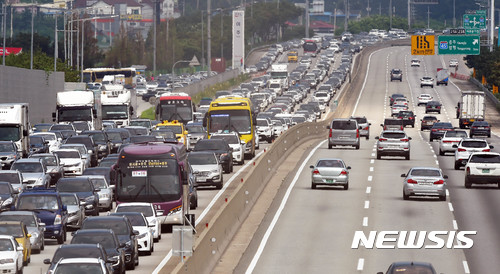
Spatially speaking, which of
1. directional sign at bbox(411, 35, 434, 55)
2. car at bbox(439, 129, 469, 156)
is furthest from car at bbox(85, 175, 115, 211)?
directional sign at bbox(411, 35, 434, 55)

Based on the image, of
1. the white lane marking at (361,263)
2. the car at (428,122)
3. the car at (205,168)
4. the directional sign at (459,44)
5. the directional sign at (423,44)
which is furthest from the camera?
the directional sign at (423,44)

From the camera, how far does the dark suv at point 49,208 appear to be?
3666cm

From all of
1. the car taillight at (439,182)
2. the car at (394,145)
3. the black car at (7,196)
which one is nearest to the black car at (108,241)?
the black car at (7,196)

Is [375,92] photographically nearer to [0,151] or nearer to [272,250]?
[0,151]

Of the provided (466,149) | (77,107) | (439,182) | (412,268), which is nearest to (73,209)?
(439,182)

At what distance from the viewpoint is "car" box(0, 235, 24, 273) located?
29.5 meters

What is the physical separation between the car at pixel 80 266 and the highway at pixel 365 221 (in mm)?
6534

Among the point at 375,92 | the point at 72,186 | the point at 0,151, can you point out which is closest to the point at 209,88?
the point at 375,92

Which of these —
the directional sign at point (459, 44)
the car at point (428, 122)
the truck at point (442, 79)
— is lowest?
the car at point (428, 122)

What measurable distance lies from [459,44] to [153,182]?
67.8 meters

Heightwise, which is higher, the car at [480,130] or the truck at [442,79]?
the truck at [442,79]

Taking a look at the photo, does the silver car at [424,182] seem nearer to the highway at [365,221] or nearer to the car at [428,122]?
the highway at [365,221]

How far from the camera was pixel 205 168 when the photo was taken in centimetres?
5216

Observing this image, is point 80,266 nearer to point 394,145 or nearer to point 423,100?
point 394,145
